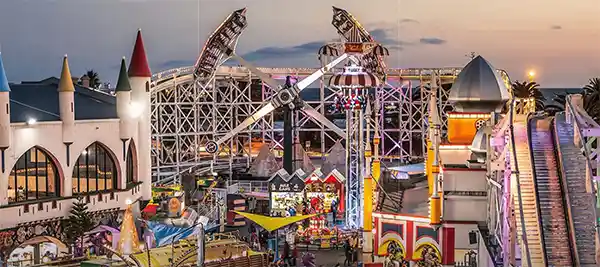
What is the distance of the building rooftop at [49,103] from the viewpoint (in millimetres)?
29031

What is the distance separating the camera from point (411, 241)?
81.9 ft

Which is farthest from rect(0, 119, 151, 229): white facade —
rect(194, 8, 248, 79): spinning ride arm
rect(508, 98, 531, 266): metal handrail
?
rect(508, 98, 531, 266): metal handrail

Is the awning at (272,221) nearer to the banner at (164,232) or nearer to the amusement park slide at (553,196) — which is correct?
the banner at (164,232)

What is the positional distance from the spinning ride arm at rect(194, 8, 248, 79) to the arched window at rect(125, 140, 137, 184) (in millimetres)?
13392

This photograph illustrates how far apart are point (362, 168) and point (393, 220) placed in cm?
544

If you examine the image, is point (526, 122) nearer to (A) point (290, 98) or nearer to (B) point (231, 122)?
(A) point (290, 98)

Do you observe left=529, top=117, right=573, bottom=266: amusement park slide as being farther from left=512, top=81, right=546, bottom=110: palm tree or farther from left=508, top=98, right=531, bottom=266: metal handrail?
left=512, top=81, right=546, bottom=110: palm tree

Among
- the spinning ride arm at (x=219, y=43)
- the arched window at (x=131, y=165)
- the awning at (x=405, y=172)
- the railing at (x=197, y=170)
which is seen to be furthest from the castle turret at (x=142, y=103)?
the spinning ride arm at (x=219, y=43)

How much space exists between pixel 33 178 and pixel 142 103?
6396 mm

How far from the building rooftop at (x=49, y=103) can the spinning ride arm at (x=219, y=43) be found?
12.1m

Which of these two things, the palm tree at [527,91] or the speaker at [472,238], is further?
the palm tree at [527,91]

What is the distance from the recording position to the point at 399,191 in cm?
3234

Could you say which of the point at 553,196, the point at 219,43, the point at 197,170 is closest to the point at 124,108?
the point at 219,43

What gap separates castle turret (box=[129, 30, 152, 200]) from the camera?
33688 millimetres
